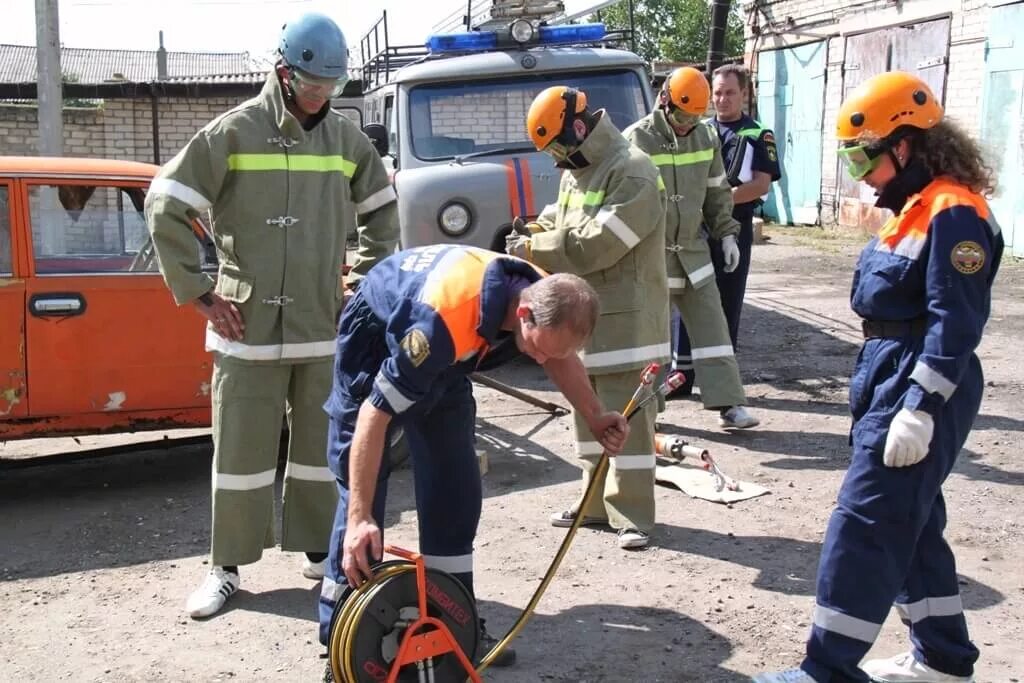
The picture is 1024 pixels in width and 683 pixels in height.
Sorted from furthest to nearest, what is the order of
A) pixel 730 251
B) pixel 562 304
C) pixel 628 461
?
1. pixel 730 251
2. pixel 628 461
3. pixel 562 304

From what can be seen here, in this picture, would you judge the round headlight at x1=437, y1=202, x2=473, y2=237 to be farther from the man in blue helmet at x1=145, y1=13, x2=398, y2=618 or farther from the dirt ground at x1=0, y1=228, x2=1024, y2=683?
the man in blue helmet at x1=145, y1=13, x2=398, y2=618

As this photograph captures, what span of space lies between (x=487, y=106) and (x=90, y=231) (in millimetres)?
3582

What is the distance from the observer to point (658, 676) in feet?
12.5

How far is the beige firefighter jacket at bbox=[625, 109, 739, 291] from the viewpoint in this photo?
6617 mm

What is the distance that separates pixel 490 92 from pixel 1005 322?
5.03 meters

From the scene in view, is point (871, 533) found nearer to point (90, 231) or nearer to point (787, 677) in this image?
point (787, 677)

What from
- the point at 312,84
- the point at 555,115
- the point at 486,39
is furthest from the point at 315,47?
the point at 486,39

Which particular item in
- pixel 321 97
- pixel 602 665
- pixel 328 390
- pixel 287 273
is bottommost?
pixel 602 665

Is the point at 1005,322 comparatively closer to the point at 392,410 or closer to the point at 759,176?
the point at 759,176

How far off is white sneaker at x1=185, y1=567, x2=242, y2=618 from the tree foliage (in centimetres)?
3574

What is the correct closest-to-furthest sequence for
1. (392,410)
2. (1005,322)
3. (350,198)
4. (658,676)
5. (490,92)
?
1. (392,410)
2. (658,676)
3. (350,198)
4. (490,92)
5. (1005,322)

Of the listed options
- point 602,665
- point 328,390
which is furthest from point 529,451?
point 602,665

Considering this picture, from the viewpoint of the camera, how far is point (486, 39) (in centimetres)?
870

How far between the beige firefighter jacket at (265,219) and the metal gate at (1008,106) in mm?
11561
